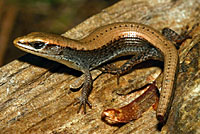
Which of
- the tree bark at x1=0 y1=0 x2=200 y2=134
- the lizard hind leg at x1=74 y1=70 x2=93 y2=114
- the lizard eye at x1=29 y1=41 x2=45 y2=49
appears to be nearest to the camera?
the tree bark at x1=0 y1=0 x2=200 y2=134

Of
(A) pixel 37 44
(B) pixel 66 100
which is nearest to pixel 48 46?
(A) pixel 37 44

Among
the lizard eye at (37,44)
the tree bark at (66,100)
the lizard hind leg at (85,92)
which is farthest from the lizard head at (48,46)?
the lizard hind leg at (85,92)

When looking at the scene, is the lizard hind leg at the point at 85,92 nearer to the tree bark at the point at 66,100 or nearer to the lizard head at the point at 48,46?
the tree bark at the point at 66,100

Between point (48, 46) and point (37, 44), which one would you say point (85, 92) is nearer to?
point (48, 46)

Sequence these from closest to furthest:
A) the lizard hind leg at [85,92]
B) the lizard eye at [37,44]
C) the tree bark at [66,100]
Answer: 1. the tree bark at [66,100]
2. the lizard hind leg at [85,92]
3. the lizard eye at [37,44]

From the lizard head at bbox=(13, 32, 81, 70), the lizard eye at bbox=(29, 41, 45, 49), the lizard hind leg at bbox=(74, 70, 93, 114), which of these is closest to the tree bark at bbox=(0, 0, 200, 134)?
the lizard hind leg at bbox=(74, 70, 93, 114)

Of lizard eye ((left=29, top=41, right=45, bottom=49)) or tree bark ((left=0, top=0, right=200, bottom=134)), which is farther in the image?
lizard eye ((left=29, top=41, right=45, bottom=49))

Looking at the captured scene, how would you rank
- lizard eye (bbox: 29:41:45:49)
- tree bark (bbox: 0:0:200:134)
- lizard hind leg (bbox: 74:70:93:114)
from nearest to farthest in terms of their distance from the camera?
tree bark (bbox: 0:0:200:134), lizard hind leg (bbox: 74:70:93:114), lizard eye (bbox: 29:41:45:49)

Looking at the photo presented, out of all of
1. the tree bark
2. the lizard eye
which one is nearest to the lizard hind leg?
the tree bark

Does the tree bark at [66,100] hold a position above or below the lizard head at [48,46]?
below

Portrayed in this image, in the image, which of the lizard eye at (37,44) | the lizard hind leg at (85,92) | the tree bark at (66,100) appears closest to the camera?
the tree bark at (66,100)

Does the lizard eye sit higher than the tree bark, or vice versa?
the lizard eye

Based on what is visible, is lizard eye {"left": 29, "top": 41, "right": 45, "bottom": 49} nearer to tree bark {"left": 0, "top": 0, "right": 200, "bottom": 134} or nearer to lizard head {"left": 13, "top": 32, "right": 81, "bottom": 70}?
lizard head {"left": 13, "top": 32, "right": 81, "bottom": 70}
